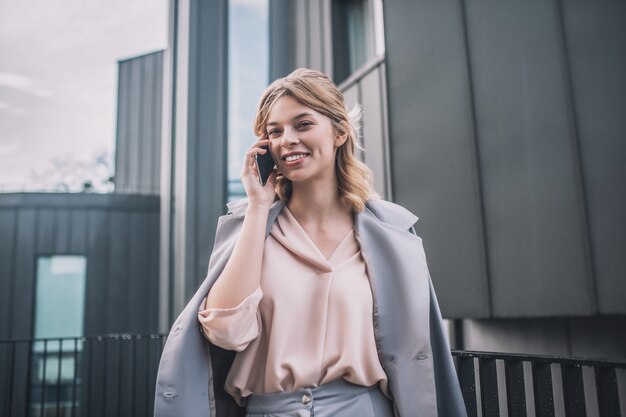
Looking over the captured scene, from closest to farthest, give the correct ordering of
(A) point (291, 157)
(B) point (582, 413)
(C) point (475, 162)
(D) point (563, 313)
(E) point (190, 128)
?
1. (B) point (582, 413)
2. (A) point (291, 157)
3. (D) point (563, 313)
4. (C) point (475, 162)
5. (E) point (190, 128)

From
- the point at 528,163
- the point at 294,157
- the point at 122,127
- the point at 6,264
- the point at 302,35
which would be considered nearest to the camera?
the point at 294,157

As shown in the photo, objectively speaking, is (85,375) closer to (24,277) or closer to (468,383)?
(24,277)

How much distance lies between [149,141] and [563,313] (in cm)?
1075

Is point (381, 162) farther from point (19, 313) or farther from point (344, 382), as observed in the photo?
point (19, 313)

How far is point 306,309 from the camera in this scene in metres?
1.88

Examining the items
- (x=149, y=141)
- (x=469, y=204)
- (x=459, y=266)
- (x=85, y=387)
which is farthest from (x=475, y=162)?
(x=149, y=141)

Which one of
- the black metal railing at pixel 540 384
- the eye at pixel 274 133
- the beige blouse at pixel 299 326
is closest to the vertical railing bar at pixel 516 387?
the black metal railing at pixel 540 384

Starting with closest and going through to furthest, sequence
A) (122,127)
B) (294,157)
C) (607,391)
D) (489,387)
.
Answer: (607,391) < (294,157) < (489,387) < (122,127)

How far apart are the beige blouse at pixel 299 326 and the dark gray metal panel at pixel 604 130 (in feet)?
8.33

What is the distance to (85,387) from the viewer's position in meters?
9.83

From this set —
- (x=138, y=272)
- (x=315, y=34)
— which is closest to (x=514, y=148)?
(x=315, y=34)

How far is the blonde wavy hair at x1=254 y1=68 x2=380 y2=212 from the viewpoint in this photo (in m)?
1.99

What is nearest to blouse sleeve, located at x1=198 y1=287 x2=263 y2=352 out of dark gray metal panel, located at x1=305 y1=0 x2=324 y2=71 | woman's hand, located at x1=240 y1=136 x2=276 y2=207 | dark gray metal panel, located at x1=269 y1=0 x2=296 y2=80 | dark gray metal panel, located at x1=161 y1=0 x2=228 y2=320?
woman's hand, located at x1=240 y1=136 x2=276 y2=207

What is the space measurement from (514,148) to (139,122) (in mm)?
10352
